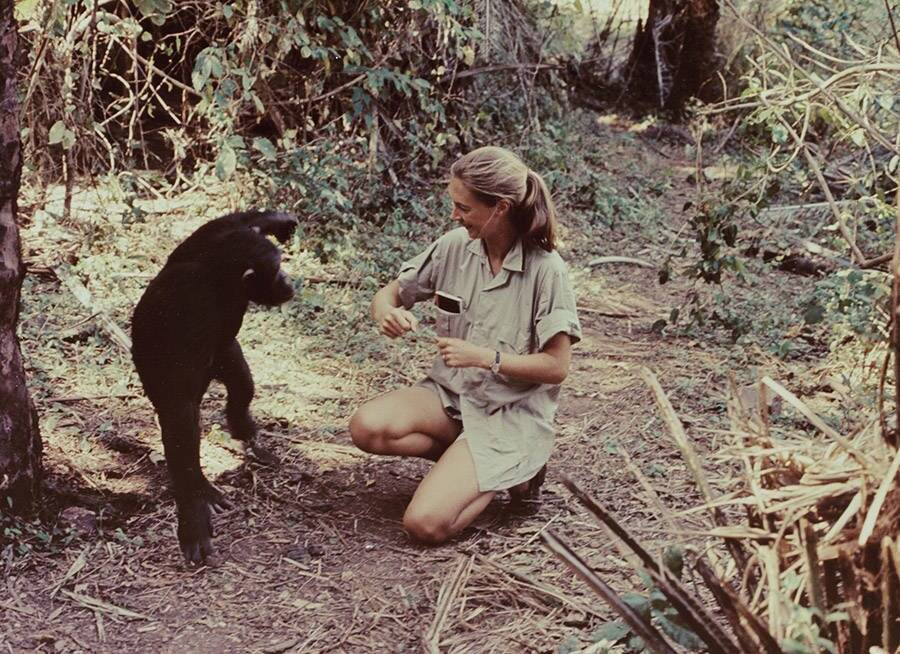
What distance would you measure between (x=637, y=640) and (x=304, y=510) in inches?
78.2

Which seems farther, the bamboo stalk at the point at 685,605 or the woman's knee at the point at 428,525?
the woman's knee at the point at 428,525

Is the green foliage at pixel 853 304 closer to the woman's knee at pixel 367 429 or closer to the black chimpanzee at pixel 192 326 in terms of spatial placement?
the woman's knee at pixel 367 429

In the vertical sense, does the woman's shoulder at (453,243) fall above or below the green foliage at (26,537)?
above

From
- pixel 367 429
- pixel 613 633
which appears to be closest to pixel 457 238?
pixel 367 429

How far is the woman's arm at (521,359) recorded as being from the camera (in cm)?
346

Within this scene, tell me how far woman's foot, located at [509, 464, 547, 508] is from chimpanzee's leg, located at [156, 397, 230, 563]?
1217 mm

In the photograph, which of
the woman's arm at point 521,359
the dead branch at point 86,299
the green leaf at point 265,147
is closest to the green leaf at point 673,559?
the woman's arm at point 521,359

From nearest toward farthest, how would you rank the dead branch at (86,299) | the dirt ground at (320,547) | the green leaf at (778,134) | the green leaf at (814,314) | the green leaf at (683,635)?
the green leaf at (683,635) → the dirt ground at (320,547) → the dead branch at (86,299) → the green leaf at (814,314) → the green leaf at (778,134)

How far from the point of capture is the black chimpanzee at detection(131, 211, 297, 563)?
11.3 feet

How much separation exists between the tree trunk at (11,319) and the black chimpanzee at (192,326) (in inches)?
17.2

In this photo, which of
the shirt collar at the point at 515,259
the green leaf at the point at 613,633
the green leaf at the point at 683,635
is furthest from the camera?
the shirt collar at the point at 515,259

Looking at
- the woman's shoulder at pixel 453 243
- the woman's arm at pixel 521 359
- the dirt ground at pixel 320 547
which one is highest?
the woman's shoulder at pixel 453 243

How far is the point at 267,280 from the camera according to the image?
3.59 m

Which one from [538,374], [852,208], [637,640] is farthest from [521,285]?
[852,208]
